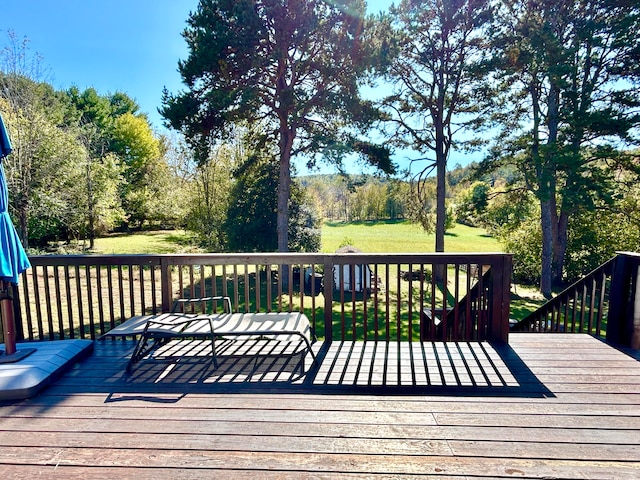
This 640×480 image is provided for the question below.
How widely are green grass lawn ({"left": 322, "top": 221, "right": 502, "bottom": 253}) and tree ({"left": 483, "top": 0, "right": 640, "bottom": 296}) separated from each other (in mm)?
8265

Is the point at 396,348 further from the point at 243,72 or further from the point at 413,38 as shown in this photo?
the point at 413,38

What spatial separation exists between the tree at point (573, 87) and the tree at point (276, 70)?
16.6 ft

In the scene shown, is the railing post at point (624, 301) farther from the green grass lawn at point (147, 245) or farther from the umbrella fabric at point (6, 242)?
the green grass lawn at point (147, 245)

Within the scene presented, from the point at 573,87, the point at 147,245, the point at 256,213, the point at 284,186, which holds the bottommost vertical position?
the point at 147,245

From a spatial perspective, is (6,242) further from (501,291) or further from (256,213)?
(256,213)

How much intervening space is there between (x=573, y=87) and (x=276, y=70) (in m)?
9.36

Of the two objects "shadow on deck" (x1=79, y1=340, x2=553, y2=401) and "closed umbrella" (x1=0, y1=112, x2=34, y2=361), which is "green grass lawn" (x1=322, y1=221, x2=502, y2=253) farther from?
"closed umbrella" (x1=0, y1=112, x2=34, y2=361)

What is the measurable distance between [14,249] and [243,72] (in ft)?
27.7

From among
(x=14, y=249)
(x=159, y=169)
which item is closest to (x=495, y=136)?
(x=14, y=249)

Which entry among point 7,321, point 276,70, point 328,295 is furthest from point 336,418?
point 276,70

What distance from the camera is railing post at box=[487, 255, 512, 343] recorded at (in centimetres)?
308

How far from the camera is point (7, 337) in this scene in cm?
254

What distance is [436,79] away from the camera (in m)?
12.4

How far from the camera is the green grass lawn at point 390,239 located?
2011 cm
